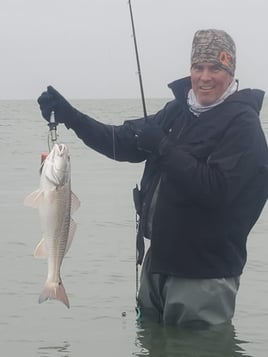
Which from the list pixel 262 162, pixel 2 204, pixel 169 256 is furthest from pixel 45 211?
pixel 2 204

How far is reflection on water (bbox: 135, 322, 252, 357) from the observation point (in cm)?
636

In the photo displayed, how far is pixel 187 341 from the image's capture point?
21.8ft

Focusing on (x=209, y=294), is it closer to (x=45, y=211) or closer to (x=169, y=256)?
(x=169, y=256)

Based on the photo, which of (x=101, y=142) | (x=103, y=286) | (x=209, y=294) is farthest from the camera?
(x=103, y=286)

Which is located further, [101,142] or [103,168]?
[103,168]

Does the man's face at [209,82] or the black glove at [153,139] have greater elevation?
the man's face at [209,82]

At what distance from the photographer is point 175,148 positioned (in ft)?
18.4

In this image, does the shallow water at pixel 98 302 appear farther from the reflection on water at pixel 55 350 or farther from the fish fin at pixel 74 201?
the fish fin at pixel 74 201

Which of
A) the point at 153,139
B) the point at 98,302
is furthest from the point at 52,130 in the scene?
the point at 98,302

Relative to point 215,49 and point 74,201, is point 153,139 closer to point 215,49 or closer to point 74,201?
point 74,201

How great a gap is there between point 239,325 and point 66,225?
9.18 feet

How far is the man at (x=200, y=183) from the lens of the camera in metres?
5.59

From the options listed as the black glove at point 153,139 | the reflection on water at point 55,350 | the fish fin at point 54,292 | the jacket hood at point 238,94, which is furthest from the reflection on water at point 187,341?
the jacket hood at point 238,94

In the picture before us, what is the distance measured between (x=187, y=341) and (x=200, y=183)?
162cm
